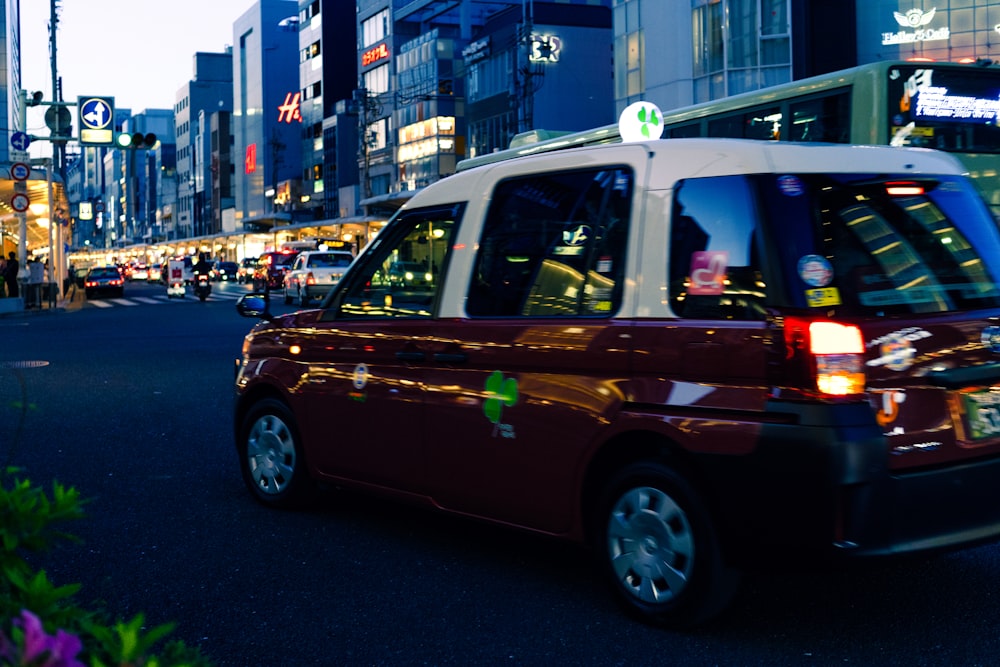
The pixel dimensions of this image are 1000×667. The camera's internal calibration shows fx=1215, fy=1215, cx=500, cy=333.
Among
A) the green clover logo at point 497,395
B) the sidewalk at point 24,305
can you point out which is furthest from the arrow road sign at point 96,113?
the green clover logo at point 497,395

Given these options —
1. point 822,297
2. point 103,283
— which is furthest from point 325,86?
point 822,297

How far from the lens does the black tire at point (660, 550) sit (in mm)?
4195

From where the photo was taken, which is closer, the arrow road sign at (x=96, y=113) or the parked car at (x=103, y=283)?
the arrow road sign at (x=96, y=113)

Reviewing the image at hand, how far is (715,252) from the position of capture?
425 cm

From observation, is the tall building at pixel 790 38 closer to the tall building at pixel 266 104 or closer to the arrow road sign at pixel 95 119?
the arrow road sign at pixel 95 119

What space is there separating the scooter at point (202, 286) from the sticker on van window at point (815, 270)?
41.8 m

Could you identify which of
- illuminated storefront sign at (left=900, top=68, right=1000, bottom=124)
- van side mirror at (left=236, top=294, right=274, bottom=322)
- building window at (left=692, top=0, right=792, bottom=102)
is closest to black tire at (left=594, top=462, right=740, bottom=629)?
van side mirror at (left=236, top=294, right=274, bottom=322)

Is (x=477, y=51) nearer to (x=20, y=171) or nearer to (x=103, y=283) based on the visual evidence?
(x=103, y=283)

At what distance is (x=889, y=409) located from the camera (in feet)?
13.2

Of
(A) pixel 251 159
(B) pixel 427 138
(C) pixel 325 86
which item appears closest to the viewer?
(B) pixel 427 138

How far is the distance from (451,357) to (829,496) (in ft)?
6.27

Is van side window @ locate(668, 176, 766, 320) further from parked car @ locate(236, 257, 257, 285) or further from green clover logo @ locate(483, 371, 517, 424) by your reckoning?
parked car @ locate(236, 257, 257, 285)

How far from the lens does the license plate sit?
4277 mm

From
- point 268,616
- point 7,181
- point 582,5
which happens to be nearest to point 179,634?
point 268,616
